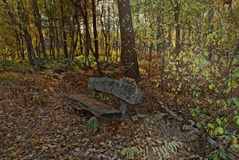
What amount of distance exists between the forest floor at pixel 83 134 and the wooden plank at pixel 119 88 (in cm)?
62

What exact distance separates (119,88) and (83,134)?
5.10 ft

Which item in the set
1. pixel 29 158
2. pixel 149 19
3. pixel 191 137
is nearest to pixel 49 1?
pixel 149 19

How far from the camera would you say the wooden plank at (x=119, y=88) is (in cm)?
450

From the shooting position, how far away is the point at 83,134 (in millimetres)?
4590

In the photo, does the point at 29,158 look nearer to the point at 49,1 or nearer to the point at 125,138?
the point at 125,138

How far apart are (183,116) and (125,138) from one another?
1756mm

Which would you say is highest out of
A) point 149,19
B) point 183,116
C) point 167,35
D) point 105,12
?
point 105,12

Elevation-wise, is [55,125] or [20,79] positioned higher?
[20,79]

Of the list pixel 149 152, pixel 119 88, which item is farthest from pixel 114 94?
pixel 149 152

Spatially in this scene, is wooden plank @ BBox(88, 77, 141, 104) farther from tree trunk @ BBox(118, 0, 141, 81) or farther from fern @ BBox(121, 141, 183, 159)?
tree trunk @ BBox(118, 0, 141, 81)

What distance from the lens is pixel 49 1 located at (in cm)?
1354

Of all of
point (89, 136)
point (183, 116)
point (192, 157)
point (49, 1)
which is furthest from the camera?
point (49, 1)

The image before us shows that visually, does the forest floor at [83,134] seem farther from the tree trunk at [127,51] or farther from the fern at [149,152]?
the tree trunk at [127,51]

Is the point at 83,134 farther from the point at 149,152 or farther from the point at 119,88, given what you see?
the point at 149,152
